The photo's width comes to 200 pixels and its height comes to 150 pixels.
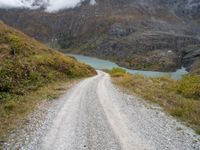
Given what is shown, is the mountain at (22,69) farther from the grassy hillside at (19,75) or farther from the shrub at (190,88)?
the shrub at (190,88)

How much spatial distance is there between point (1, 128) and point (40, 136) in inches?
126

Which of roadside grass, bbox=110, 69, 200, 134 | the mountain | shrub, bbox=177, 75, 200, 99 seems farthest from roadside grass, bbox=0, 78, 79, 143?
shrub, bbox=177, 75, 200, 99

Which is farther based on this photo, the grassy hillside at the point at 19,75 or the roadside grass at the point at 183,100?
the grassy hillside at the point at 19,75

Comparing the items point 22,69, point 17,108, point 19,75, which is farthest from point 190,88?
point 22,69

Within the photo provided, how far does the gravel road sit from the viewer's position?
17484 mm

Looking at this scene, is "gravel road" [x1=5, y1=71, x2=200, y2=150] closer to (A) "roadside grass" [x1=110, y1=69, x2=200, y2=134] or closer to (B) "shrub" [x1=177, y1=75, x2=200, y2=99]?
(A) "roadside grass" [x1=110, y1=69, x2=200, y2=134]

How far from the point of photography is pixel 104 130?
65.5ft

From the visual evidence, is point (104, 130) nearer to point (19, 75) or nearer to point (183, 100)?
point (183, 100)

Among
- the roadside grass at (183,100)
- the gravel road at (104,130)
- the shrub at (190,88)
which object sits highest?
the shrub at (190,88)

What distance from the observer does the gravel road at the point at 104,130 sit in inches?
688

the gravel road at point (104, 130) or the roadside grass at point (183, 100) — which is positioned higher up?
the roadside grass at point (183, 100)

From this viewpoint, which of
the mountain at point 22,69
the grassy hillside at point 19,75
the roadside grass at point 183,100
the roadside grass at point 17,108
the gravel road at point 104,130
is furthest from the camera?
the mountain at point 22,69

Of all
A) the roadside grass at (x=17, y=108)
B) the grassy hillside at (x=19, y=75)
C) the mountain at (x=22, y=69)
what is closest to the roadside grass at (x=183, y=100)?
the roadside grass at (x=17, y=108)

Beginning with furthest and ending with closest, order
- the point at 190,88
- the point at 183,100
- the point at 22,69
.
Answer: the point at 22,69, the point at 190,88, the point at 183,100
